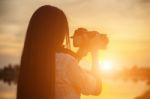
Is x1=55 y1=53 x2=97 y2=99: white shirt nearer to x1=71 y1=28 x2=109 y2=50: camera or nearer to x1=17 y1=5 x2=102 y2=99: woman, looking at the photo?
x1=17 y1=5 x2=102 y2=99: woman

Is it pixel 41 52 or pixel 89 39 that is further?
pixel 89 39

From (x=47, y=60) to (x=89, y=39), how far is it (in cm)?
20

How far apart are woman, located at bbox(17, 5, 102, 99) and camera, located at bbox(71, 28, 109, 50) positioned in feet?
0.42

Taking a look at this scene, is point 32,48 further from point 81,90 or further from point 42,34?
point 81,90

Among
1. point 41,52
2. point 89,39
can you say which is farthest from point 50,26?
point 89,39

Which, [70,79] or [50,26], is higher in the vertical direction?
[50,26]

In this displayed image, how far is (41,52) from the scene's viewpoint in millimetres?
1307

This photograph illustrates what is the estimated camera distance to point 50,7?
1.33m

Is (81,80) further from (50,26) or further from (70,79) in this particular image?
(50,26)

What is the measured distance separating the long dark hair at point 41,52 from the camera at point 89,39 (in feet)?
0.40

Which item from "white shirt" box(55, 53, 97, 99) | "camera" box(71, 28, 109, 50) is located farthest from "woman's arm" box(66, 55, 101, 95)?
"camera" box(71, 28, 109, 50)

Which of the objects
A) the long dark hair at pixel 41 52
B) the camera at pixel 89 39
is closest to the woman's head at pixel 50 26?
the long dark hair at pixel 41 52

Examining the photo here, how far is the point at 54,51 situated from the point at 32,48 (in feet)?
0.20

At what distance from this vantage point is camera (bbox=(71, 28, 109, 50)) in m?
1.43
